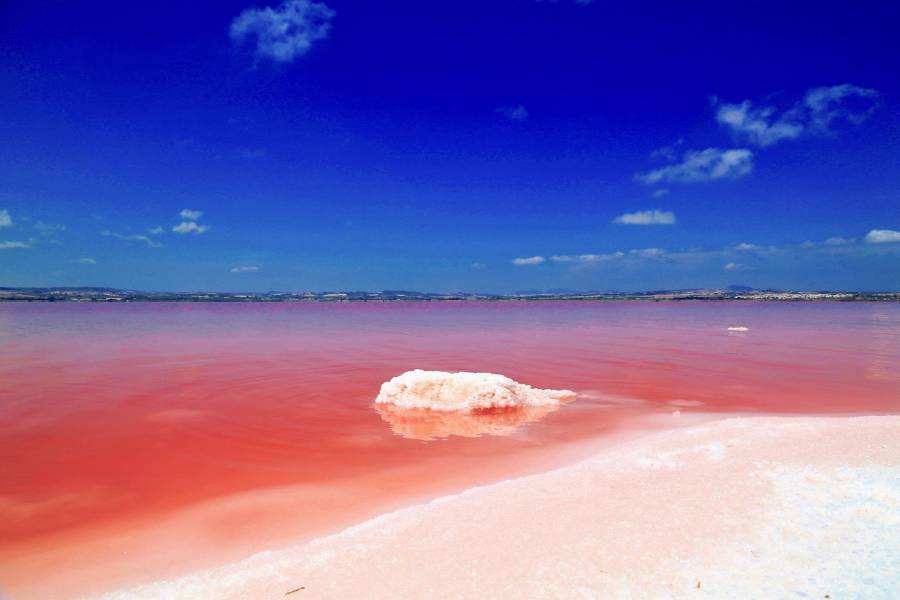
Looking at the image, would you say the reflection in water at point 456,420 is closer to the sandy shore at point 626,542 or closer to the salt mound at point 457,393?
the salt mound at point 457,393

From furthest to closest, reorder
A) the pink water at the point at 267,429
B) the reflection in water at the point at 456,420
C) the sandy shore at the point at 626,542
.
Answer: the reflection in water at the point at 456,420 < the pink water at the point at 267,429 < the sandy shore at the point at 626,542

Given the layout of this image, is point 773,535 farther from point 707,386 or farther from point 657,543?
point 707,386

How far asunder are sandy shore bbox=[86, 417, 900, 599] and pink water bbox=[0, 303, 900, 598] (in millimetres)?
873

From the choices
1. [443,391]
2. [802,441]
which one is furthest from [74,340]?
[802,441]

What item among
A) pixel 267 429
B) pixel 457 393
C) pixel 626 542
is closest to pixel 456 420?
pixel 457 393

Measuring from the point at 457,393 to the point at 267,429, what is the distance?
11.7 feet

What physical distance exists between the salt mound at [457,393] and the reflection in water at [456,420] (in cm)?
13

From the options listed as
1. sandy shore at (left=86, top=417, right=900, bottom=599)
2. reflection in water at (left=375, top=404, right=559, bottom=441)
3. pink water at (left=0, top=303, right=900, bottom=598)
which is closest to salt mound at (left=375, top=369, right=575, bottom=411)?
reflection in water at (left=375, top=404, right=559, bottom=441)

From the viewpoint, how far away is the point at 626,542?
404cm

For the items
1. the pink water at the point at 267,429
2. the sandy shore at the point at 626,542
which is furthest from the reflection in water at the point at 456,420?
the sandy shore at the point at 626,542

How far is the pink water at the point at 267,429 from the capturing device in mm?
5020

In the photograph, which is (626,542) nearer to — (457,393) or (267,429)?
(457,393)

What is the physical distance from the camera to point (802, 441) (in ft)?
22.0

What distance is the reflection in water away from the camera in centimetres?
851
